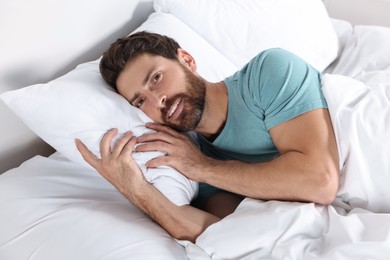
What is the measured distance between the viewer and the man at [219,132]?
0.93 metres

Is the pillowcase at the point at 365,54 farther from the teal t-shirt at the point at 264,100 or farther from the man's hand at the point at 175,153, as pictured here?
the man's hand at the point at 175,153

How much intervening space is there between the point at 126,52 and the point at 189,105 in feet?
0.69

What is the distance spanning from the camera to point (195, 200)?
3.85 ft

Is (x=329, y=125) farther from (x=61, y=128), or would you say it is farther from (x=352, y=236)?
(x=61, y=128)

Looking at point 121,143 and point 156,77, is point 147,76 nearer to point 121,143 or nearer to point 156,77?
point 156,77

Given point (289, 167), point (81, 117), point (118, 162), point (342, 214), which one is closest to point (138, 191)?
point (118, 162)

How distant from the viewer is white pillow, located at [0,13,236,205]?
3.32 ft

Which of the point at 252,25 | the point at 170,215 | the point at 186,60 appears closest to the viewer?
the point at 170,215

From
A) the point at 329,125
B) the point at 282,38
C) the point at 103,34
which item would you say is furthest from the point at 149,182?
the point at 282,38

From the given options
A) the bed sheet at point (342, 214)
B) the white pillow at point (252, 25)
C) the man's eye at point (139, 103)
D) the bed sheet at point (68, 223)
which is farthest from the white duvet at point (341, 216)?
the white pillow at point (252, 25)

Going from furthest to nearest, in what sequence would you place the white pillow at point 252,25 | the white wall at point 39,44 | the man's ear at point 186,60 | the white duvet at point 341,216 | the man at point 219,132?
1. the white pillow at point 252,25
2. the man's ear at point 186,60
3. the white wall at point 39,44
4. the man at point 219,132
5. the white duvet at point 341,216

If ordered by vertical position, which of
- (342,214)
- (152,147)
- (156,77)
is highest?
(156,77)

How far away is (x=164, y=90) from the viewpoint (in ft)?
3.57

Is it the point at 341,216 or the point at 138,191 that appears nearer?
A: the point at 341,216
